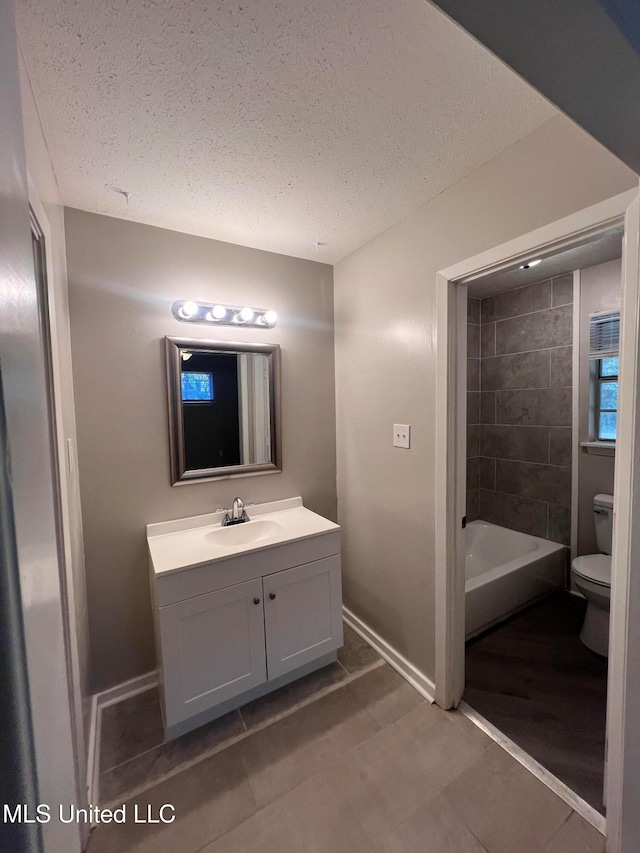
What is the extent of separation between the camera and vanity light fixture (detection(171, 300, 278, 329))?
1761 millimetres

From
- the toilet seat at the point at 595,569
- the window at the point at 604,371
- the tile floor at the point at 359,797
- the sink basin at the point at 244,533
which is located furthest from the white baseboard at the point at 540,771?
the window at the point at 604,371

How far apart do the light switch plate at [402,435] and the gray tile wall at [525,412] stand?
159 centimetres

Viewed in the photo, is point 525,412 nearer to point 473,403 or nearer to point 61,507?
point 473,403

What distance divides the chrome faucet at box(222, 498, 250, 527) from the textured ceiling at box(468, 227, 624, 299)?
1805 mm

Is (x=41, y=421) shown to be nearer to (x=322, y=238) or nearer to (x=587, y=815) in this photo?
(x=322, y=238)

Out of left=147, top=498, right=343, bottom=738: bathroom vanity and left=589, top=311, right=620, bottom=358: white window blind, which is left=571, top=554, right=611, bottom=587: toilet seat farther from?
left=147, top=498, right=343, bottom=738: bathroom vanity

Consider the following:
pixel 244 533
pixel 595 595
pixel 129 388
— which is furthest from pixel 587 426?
pixel 129 388

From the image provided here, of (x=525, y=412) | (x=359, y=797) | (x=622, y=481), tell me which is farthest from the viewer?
(x=525, y=412)

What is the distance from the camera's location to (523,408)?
2779 millimetres

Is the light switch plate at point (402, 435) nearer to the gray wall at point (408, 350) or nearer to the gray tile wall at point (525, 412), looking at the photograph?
the gray wall at point (408, 350)

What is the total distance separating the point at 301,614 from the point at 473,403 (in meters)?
2.32

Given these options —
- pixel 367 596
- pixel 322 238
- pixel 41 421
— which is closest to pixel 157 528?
pixel 367 596

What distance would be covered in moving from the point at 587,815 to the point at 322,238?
265 cm

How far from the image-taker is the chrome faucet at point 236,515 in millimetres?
1885
